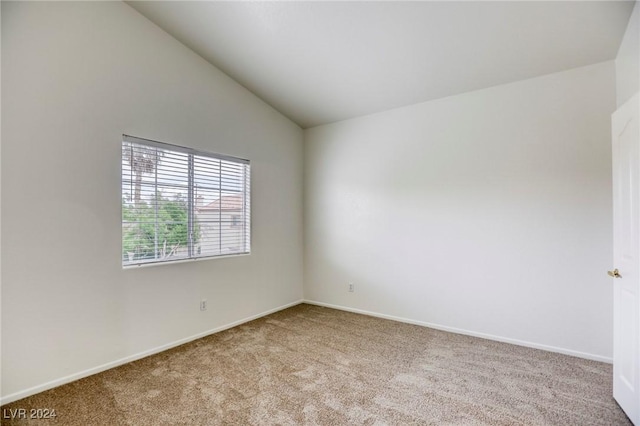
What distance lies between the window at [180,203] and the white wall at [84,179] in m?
0.12

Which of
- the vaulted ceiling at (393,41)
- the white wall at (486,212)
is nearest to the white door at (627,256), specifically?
the white wall at (486,212)

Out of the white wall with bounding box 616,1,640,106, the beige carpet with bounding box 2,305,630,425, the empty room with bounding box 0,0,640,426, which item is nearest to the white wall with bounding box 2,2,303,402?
the empty room with bounding box 0,0,640,426

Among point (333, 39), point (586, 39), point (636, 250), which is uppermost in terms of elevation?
point (333, 39)

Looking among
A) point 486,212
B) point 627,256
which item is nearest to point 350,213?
point 486,212

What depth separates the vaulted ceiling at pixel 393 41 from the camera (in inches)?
95.0

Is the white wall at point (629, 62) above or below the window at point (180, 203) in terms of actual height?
above

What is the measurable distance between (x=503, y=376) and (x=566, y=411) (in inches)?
18.8

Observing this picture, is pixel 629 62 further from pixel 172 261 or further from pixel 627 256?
pixel 172 261

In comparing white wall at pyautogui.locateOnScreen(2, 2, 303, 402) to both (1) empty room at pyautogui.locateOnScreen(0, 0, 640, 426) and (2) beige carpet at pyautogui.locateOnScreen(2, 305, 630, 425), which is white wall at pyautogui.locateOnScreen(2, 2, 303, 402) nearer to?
(1) empty room at pyautogui.locateOnScreen(0, 0, 640, 426)

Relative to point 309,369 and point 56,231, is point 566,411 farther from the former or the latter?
point 56,231

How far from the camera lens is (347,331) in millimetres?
3547

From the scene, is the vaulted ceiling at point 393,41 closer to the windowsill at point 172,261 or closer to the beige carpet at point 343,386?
the windowsill at point 172,261

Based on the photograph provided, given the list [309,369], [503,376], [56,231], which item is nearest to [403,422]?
[309,369]

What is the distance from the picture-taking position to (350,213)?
4.35 metres
